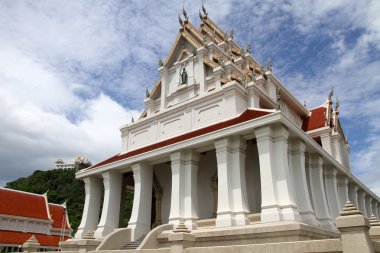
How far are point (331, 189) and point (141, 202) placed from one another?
913 cm

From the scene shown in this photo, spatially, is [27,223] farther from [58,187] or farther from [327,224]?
[58,187]

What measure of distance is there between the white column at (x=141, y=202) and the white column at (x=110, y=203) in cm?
165

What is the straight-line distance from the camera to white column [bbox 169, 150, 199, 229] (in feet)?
47.5

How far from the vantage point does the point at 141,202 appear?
16.2 meters

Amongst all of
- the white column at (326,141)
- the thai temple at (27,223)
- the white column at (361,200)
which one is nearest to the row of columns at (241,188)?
the white column at (326,141)

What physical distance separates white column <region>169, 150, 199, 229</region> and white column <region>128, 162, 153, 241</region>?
2.02 m

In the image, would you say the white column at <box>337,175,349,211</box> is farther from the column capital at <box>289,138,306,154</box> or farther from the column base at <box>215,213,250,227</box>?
the column base at <box>215,213,250,227</box>

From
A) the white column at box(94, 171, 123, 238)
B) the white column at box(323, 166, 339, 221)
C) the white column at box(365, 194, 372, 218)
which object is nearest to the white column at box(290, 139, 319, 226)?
the white column at box(323, 166, 339, 221)

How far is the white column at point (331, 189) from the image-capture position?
54.2 feet

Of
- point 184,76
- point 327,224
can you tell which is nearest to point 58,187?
point 184,76

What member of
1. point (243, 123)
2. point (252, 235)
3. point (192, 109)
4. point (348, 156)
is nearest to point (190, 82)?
point (192, 109)

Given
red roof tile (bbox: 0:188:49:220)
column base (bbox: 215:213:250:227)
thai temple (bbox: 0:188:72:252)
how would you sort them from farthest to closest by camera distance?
red roof tile (bbox: 0:188:49:220)
thai temple (bbox: 0:188:72:252)
column base (bbox: 215:213:250:227)

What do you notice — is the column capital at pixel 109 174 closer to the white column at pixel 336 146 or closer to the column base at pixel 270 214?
the column base at pixel 270 214

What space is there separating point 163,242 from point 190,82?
9.10 m
